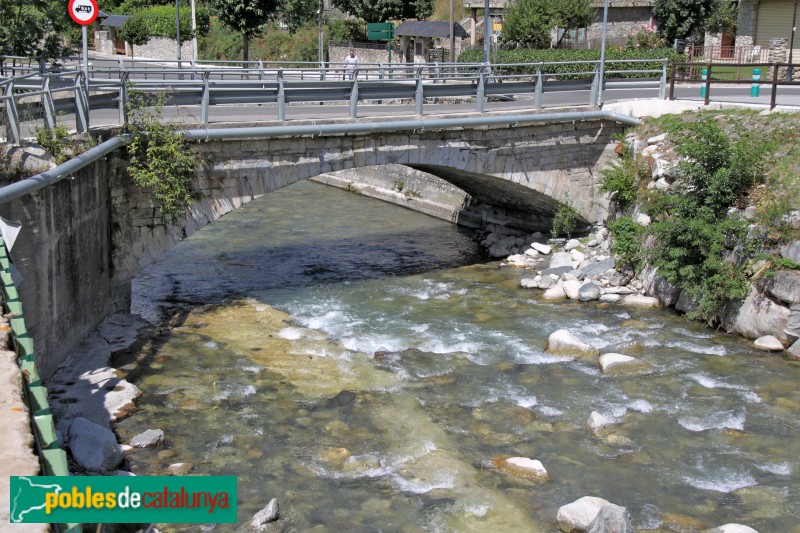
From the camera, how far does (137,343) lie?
14422 millimetres

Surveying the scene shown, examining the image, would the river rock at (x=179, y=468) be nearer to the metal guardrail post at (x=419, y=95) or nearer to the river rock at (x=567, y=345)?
the river rock at (x=567, y=345)

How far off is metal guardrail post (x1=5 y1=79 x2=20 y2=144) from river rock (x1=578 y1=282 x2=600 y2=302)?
406 inches

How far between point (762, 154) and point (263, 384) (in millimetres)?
9914

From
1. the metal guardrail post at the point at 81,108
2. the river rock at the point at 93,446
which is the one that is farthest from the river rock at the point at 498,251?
the river rock at the point at 93,446

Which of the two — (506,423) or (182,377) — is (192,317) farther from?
(506,423)

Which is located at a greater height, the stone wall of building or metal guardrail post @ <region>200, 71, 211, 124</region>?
the stone wall of building

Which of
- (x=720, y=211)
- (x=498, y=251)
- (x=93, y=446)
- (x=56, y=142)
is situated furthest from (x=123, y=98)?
(x=720, y=211)

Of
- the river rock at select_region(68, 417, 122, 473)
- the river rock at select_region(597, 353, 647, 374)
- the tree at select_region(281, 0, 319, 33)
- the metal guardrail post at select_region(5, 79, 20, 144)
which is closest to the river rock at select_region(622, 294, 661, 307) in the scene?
the river rock at select_region(597, 353, 647, 374)

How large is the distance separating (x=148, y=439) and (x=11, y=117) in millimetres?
4965

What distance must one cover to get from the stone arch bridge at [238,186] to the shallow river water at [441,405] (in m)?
1.45

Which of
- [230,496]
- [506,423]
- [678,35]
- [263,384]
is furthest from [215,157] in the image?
[678,35]

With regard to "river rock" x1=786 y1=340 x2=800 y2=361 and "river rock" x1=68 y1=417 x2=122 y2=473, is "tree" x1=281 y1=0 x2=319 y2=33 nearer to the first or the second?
"river rock" x1=786 y1=340 x2=800 y2=361

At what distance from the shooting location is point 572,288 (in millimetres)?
17312

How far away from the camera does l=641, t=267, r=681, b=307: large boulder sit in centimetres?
1652
